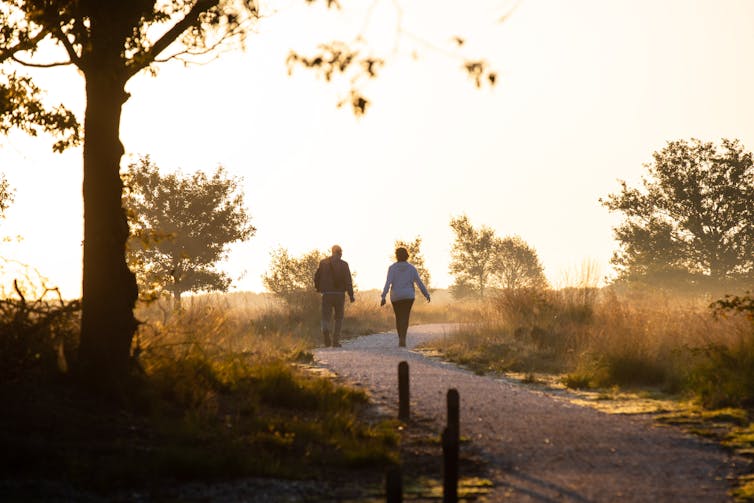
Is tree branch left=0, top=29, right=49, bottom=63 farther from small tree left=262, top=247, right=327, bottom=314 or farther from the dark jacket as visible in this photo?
small tree left=262, top=247, right=327, bottom=314

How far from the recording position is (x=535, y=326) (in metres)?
20.6

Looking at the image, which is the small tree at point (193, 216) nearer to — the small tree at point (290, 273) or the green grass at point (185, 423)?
the small tree at point (290, 273)

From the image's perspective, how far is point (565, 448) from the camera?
31.2 feet

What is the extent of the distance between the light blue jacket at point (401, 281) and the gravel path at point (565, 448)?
5.70 metres

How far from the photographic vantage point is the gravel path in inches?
309

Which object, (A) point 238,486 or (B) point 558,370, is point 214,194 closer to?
(B) point 558,370

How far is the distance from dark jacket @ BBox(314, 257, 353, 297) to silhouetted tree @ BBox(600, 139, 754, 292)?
3413cm

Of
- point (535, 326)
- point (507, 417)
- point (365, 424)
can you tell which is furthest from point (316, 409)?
point (535, 326)

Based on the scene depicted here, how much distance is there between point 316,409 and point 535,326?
33.3 feet

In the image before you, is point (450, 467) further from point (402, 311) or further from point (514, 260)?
point (514, 260)

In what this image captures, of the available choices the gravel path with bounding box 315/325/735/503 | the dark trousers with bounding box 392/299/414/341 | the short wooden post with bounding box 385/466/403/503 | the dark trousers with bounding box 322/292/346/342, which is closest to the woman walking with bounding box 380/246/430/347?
the dark trousers with bounding box 392/299/414/341

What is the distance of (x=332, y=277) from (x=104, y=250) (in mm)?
10733

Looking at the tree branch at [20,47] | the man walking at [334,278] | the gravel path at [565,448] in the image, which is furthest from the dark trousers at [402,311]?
the tree branch at [20,47]

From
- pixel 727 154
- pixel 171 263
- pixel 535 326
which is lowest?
pixel 535 326
